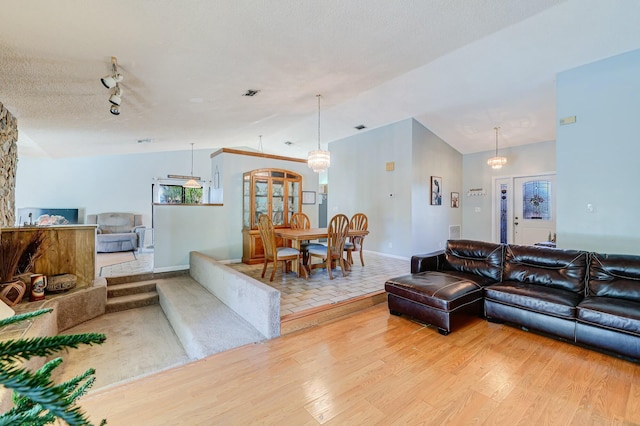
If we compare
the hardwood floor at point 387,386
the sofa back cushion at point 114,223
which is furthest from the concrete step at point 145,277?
the sofa back cushion at point 114,223

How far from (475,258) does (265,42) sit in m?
3.40

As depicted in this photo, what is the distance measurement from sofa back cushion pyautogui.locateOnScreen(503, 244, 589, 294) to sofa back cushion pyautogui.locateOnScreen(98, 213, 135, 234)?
27.1ft

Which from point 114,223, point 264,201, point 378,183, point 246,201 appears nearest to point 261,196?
point 264,201

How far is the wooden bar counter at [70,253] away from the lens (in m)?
3.46

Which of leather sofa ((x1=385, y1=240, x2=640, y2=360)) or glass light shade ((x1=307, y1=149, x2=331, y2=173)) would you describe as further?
glass light shade ((x1=307, y1=149, x2=331, y2=173))

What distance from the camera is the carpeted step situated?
3.81 m

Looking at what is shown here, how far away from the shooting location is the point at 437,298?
279cm

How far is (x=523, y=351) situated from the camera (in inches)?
97.1

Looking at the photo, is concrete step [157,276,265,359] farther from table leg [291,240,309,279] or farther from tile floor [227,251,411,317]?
table leg [291,240,309,279]

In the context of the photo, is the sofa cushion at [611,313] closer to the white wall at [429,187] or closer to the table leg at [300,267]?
the table leg at [300,267]

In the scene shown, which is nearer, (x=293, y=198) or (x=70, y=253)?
(x=70, y=253)

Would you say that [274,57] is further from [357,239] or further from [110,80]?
[357,239]

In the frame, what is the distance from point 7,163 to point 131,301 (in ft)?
7.30

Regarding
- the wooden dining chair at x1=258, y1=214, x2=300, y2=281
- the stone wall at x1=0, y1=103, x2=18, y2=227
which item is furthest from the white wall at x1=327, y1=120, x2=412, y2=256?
the stone wall at x1=0, y1=103, x2=18, y2=227
